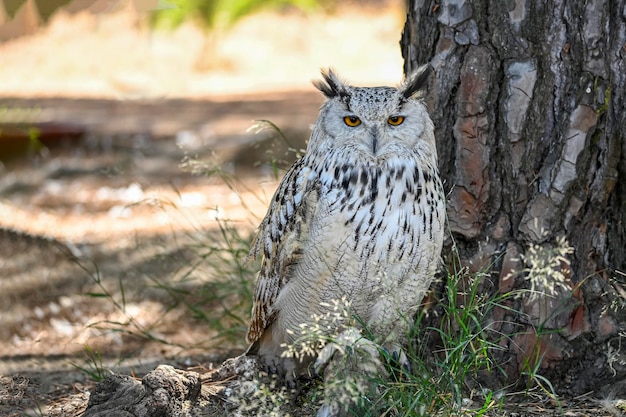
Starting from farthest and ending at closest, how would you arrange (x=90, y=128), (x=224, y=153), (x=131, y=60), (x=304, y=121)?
1. (x=131, y=60)
2. (x=90, y=128)
3. (x=304, y=121)
4. (x=224, y=153)

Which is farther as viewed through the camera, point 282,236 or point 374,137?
point 282,236

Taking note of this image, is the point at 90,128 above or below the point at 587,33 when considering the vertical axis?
below

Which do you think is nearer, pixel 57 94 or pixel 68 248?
pixel 68 248

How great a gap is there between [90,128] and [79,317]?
175 inches

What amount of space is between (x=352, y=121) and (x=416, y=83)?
0.86ft

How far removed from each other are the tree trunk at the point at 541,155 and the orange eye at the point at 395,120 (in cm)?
34

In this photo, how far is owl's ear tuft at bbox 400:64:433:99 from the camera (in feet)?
8.92

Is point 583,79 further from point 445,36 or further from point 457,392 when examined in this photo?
point 457,392

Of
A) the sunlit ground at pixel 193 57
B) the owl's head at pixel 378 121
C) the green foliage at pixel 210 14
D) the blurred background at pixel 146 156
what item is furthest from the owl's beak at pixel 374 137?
the green foliage at pixel 210 14

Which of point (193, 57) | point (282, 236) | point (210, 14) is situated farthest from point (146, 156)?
point (193, 57)

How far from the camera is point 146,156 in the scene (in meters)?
7.75

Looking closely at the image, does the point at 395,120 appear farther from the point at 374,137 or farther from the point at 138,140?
the point at 138,140

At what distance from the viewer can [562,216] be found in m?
2.86

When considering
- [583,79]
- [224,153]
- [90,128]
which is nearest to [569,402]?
[583,79]
